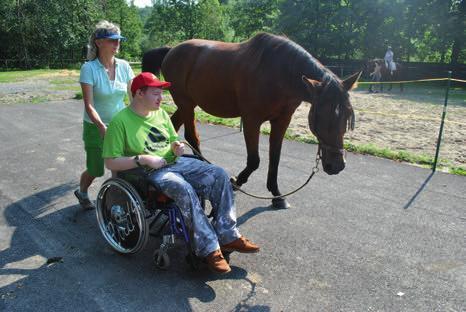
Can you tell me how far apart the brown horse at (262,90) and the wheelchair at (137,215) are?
1243 millimetres

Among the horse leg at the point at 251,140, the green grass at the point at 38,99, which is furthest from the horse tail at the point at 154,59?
the green grass at the point at 38,99

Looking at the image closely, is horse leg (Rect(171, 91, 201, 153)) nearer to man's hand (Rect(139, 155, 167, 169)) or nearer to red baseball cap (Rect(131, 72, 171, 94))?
red baseball cap (Rect(131, 72, 171, 94))

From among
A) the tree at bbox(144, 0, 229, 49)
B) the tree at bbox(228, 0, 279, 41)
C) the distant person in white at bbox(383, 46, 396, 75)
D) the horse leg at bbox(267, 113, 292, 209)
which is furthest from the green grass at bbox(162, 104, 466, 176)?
the tree at bbox(144, 0, 229, 49)

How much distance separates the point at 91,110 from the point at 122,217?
1.07m

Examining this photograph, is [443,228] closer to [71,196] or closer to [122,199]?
[122,199]

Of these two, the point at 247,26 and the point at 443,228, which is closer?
the point at 443,228

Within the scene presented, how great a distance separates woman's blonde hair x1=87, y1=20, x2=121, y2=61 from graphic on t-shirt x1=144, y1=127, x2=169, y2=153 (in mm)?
1069

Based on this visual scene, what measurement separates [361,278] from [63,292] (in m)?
2.20

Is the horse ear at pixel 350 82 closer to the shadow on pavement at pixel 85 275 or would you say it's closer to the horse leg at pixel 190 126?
the shadow on pavement at pixel 85 275

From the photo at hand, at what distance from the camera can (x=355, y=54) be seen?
2997 cm

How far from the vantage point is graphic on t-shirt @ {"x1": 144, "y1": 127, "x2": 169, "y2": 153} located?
9.64ft

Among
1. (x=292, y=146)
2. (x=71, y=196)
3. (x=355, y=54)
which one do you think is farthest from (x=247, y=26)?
(x=71, y=196)

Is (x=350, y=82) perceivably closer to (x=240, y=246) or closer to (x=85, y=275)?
(x=240, y=246)

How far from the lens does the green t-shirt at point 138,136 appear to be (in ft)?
9.13
